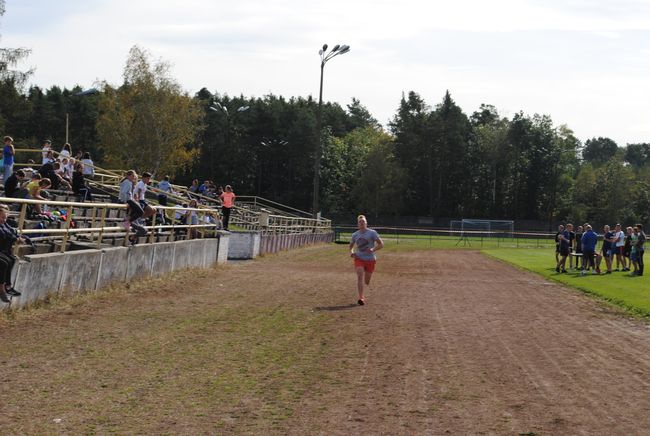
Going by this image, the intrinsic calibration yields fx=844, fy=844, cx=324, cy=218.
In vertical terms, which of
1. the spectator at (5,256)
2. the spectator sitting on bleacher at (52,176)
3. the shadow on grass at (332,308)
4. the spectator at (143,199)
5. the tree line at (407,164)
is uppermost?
the tree line at (407,164)

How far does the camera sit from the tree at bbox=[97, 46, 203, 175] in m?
74.6

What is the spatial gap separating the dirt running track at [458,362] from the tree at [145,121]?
55879mm

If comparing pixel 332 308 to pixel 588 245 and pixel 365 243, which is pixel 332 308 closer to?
pixel 365 243

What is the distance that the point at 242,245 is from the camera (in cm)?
3141

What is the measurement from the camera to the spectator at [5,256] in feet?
37.5

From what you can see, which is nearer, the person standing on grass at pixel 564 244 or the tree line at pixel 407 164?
the person standing on grass at pixel 564 244

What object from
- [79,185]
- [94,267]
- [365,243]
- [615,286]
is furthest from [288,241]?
[94,267]

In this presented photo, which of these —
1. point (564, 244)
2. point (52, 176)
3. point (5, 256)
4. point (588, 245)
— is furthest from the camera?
point (564, 244)

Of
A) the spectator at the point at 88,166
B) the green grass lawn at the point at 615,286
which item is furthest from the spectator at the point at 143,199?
the green grass lawn at the point at 615,286

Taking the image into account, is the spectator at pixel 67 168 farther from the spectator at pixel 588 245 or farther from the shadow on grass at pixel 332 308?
the spectator at pixel 588 245

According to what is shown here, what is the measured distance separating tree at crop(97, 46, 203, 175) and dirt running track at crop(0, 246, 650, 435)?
183 feet

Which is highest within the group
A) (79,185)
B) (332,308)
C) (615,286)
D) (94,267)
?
(79,185)

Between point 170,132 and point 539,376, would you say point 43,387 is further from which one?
point 170,132

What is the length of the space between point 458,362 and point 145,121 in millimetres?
66999
